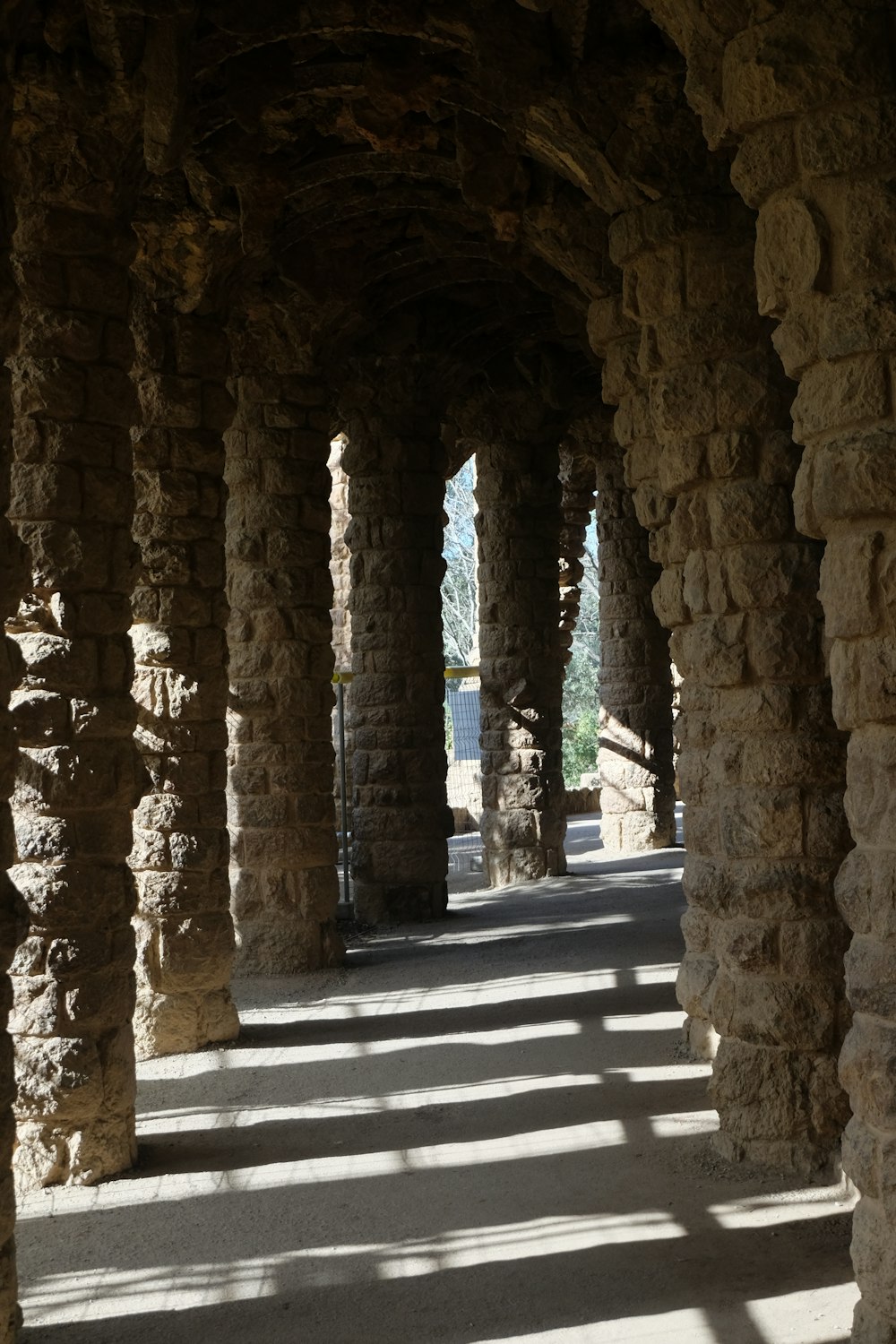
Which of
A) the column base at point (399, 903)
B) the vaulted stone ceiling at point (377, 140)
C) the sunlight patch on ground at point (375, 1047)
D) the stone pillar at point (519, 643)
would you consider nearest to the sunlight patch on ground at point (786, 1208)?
the sunlight patch on ground at point (375, 1047)

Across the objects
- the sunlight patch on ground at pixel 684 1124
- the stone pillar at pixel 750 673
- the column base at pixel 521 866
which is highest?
the stone pillar at pixel 750 673

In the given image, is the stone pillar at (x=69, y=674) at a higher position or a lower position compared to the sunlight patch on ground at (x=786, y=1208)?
higher

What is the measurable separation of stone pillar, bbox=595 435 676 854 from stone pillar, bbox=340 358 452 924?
455cm

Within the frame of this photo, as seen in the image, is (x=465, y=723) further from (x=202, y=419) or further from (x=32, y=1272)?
(x=32, y=1272)

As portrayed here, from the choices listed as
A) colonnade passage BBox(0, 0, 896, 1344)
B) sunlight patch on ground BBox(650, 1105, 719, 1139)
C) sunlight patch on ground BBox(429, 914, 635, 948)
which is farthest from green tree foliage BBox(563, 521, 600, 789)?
sunlight patch on ground BBox(650, 1105, 719, 1139)

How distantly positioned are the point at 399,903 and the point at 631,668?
562 cm

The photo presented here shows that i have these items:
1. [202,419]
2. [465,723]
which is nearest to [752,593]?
[202,419]

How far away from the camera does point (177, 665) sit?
850cm

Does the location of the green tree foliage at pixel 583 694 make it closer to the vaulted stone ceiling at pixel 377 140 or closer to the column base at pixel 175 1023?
the vaulted stone ceiling at pixel 377 140

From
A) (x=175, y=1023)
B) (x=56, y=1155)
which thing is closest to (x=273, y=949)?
(x=175, y=1023)

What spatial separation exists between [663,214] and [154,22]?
8.00 feet

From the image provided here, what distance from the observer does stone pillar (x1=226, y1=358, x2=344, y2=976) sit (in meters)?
11.1

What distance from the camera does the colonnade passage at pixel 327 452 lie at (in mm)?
3742

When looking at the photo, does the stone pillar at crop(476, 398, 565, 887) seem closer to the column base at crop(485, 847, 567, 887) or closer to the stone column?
the column base at crop(485, 847, 567, 887)
